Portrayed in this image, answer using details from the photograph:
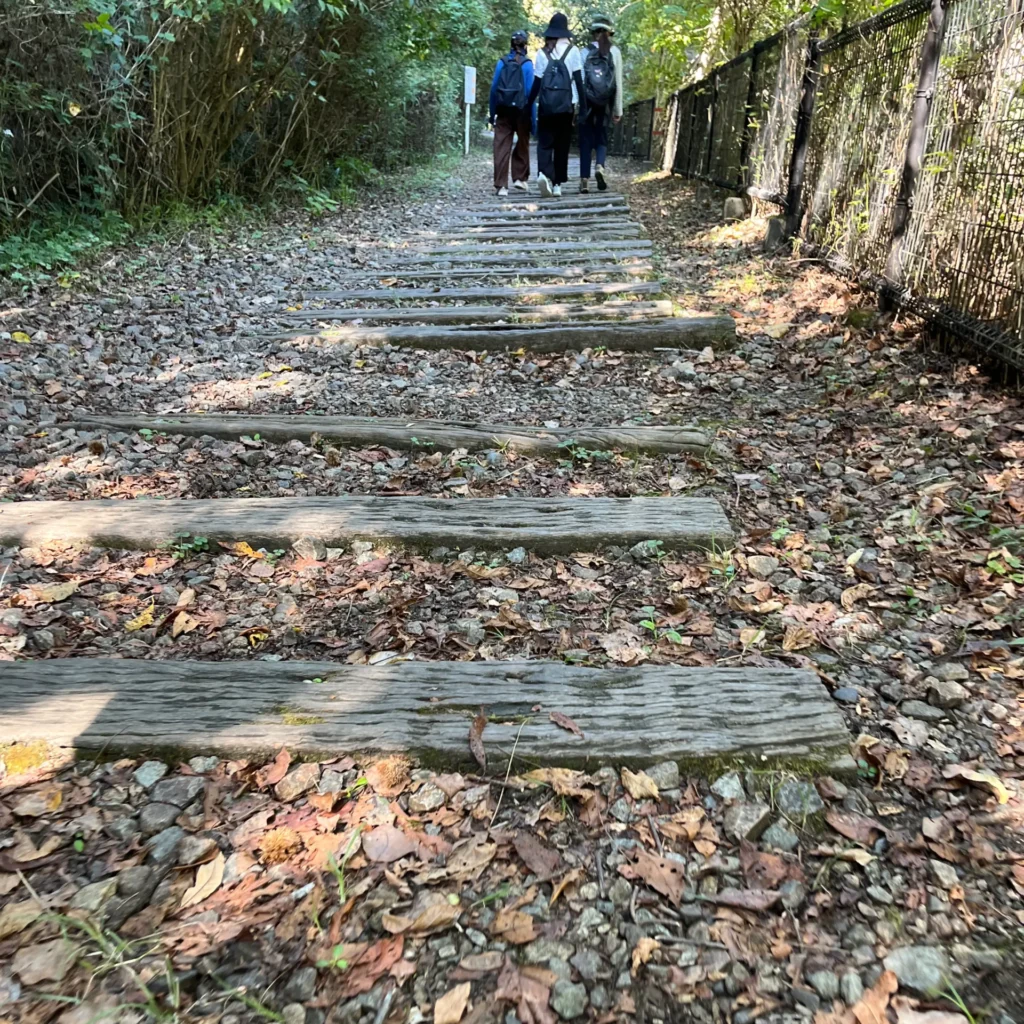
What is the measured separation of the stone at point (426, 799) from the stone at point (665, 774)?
0.47 m

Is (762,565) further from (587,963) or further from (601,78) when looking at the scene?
(601,78)

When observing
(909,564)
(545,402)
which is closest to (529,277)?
(545,402)

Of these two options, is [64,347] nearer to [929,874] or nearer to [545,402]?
[545,402]

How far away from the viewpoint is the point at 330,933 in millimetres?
1411

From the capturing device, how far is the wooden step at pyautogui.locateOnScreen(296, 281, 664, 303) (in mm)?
5770

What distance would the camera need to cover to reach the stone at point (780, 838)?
5.19ft

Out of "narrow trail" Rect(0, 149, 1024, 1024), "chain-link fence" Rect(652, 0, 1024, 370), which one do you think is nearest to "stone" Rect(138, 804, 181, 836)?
"narrow trail" Rect(0, 149, 1024, 1024)

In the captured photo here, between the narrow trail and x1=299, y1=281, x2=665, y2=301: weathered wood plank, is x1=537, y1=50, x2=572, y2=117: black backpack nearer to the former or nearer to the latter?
x1=299, y1=281, x2=665, y2=301: weathered wood plank

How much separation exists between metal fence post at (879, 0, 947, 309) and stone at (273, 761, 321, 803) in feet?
13.5

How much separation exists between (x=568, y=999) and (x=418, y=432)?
2587mm

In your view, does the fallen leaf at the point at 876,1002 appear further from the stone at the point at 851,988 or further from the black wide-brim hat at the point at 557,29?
the black wide-brim hat at the point at 557,29

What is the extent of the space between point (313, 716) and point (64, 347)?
3919 millimetres

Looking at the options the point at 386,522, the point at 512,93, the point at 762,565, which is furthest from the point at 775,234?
the point at 512,93

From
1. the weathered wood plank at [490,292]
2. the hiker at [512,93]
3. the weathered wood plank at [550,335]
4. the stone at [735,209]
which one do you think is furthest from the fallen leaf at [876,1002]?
the hiker at [512,93]
